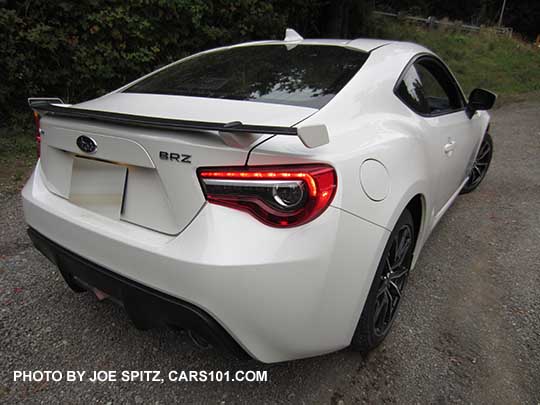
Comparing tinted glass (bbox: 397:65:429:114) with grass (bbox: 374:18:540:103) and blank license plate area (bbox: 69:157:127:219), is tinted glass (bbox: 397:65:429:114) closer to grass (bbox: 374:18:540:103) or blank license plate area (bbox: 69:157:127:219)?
blank license plate area (bbox: 69:157:127:219)

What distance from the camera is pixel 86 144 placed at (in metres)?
1.55

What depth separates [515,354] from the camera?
2053 millimetres

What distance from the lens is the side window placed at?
7.25 ft

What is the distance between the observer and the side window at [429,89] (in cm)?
221

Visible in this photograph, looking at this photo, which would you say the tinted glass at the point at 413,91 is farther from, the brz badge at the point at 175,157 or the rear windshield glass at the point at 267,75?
the brz badge at the point at 175,157

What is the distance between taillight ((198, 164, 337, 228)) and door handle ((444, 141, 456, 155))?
1449 mm

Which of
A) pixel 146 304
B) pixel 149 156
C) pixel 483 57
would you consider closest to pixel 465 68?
pixel 483 57

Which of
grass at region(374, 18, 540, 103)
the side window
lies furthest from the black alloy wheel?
grass at region(374, 18, 540, 103)

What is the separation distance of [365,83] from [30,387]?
2.07 metres

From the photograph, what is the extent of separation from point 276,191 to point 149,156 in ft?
1.59

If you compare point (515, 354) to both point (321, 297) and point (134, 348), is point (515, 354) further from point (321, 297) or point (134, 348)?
point (134, 348)

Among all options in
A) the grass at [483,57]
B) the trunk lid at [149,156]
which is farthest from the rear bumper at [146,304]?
the grass at [483,57]

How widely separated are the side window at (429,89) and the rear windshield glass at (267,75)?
0.34 metres

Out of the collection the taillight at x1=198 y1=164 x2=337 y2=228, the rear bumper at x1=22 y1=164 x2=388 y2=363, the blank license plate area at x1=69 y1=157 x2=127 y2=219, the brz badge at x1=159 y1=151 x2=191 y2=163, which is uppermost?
the brz badge at x1=159 y1=151 x2=191 y2=163
